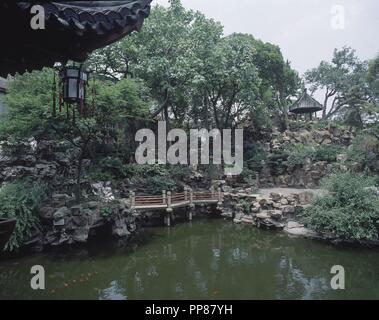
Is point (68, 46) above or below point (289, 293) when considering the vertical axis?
above

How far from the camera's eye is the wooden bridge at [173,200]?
1194 cm

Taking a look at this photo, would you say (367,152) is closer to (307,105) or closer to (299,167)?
A: (299,167)

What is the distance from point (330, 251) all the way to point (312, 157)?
8.88m

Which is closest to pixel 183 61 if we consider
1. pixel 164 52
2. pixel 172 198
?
pixel 164 52

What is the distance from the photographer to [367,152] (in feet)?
45.6

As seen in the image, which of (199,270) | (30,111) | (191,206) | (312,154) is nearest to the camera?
(199,270)

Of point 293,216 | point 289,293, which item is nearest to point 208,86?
point 293,216

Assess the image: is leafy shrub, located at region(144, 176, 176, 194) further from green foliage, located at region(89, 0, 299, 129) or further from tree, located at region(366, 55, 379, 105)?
tree, located at region(366, 55, 379, 105)

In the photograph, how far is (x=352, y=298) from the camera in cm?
626

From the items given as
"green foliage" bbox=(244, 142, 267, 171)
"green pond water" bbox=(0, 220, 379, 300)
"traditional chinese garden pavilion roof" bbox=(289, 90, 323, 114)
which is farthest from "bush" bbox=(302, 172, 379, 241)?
"traditional chinese garden pavilion roof" bbox=(289, 90, 323, 114)

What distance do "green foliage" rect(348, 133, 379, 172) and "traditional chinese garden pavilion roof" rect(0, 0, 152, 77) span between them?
13.4 metres

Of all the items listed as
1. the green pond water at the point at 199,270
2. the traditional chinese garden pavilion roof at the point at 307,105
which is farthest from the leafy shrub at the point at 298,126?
the green pond water at the point at 199,270

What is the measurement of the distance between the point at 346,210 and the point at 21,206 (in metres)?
8.98
